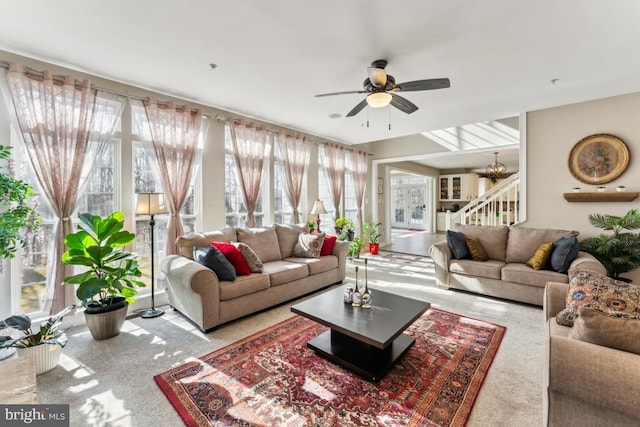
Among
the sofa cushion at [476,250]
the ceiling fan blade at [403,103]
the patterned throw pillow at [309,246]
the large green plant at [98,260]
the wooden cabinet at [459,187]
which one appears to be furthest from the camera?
the wooden cabinet at [459,187]

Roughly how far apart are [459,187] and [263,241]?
9.61m

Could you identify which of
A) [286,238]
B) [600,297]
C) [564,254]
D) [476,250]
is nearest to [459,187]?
[476,250]

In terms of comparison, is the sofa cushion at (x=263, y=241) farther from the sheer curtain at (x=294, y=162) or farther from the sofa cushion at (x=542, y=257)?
the sofa cushion at (x=542, y=257)

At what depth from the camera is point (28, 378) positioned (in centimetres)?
140

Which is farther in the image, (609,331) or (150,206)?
(150,206)

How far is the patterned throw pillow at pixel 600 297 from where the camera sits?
1609 millimetres

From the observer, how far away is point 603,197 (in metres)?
3.86

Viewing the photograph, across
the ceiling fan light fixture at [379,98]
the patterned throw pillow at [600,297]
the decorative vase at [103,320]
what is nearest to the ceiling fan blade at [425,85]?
the ceiling fan light fixture at [379,98]

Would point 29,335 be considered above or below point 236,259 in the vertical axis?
below

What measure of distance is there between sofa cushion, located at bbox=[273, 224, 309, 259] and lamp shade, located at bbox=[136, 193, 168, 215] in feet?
5.46

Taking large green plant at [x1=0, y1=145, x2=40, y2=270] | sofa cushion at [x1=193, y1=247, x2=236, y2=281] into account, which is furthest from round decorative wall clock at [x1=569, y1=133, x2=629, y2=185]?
large green plant at [x1=0, y1=145, x2=40, y2=270]

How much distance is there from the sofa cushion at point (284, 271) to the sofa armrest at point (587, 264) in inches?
Answer: 123

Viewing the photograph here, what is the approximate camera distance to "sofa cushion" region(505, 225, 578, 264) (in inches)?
152

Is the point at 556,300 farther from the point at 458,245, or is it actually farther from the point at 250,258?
the point at 250,258
